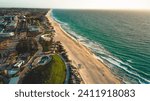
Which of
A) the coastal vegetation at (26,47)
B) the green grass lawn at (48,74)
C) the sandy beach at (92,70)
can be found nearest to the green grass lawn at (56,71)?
the green grass lawn at (48,74)

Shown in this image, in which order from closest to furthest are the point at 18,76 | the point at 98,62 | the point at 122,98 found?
the point at 122,98
the point at 18,76
the point at 98,62

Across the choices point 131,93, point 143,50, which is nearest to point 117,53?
point 143,50

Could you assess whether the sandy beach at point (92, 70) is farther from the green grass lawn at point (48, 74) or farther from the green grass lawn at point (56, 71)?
the green grass lawn at point (48, 74)

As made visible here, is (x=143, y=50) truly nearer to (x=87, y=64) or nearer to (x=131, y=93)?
(x=87, y=64)

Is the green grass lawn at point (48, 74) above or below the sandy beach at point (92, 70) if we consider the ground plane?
above

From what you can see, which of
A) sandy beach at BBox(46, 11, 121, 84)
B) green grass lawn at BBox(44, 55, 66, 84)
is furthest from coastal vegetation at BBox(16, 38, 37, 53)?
sandy beach at BBox(46, 11, 121, 84)

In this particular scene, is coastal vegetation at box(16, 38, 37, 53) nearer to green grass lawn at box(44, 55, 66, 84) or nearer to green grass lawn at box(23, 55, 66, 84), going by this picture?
green grass lawn at box(44, 55, 66, 84)

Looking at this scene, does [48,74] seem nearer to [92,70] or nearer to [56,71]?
[56,71]

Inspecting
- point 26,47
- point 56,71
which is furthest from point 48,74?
point 26,47
